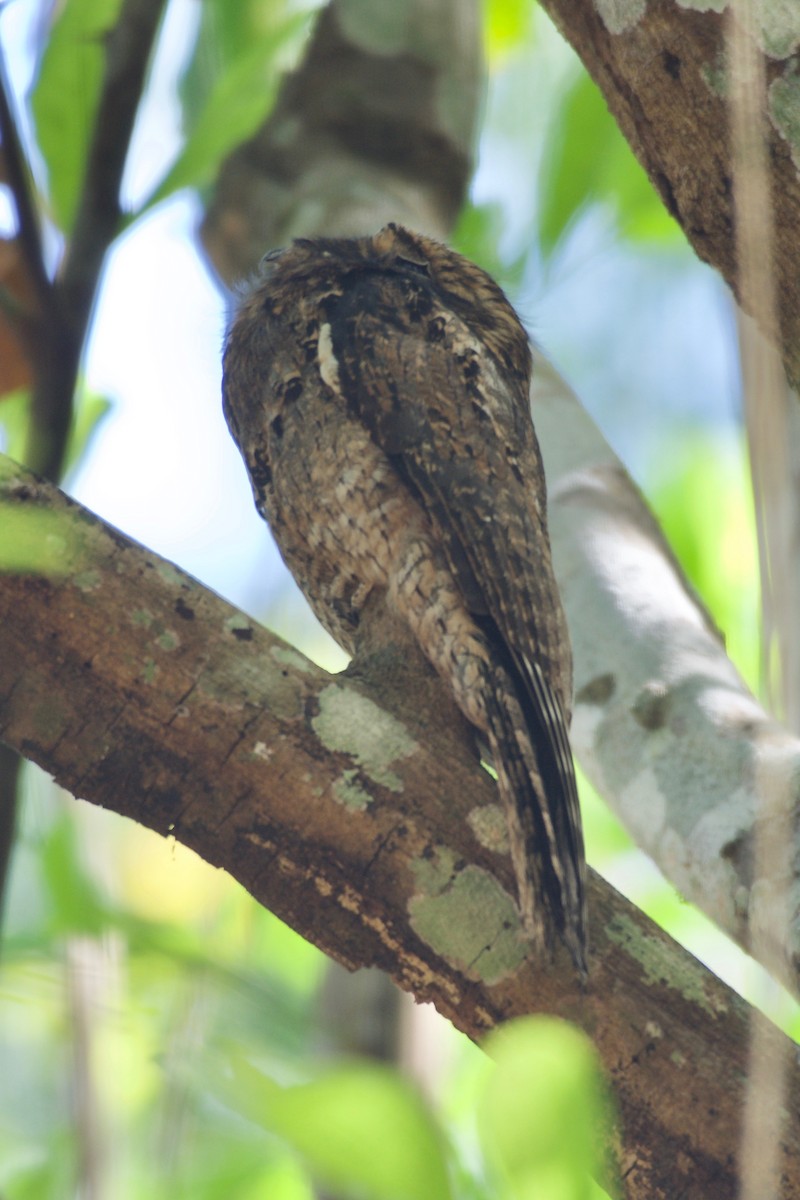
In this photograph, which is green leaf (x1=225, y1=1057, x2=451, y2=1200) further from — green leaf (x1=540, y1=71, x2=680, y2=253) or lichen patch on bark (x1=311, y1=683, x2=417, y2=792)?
green leaf (x1=540, y1=71, x2=680, y2=253)

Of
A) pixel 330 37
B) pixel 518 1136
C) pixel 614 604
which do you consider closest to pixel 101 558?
Result: pixel 518 1136

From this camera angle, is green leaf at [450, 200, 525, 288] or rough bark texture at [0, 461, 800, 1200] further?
green leaf at [450, 200, 525, 288]

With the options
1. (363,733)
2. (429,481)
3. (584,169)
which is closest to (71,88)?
(429,481)

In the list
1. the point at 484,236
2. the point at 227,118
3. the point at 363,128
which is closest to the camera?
the point at 227,118

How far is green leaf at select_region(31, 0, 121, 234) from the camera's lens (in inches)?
80.5

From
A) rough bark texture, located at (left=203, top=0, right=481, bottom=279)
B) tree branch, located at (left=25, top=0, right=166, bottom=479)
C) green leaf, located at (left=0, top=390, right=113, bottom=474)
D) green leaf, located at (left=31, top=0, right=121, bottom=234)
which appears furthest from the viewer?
rough bark texture, located at (left=203, top=0, right=481, bottom=279)

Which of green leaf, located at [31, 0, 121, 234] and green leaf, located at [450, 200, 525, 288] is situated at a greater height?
green leaf, located at [450, 200, 525, 288]

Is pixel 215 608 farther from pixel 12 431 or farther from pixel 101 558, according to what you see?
pixel 12 431

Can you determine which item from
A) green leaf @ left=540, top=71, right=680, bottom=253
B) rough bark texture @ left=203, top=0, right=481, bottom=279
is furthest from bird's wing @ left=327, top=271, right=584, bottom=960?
rough bark texture @ left=203, top=0, right=481, bottom=279

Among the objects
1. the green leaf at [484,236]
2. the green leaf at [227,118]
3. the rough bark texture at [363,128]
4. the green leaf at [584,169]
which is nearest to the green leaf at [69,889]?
the green leaf at [227,118]

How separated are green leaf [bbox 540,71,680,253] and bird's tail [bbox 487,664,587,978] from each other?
139cm

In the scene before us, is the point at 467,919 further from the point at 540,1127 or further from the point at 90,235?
the point at 90,235

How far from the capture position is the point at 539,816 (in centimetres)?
144

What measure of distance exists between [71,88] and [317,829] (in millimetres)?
1403
